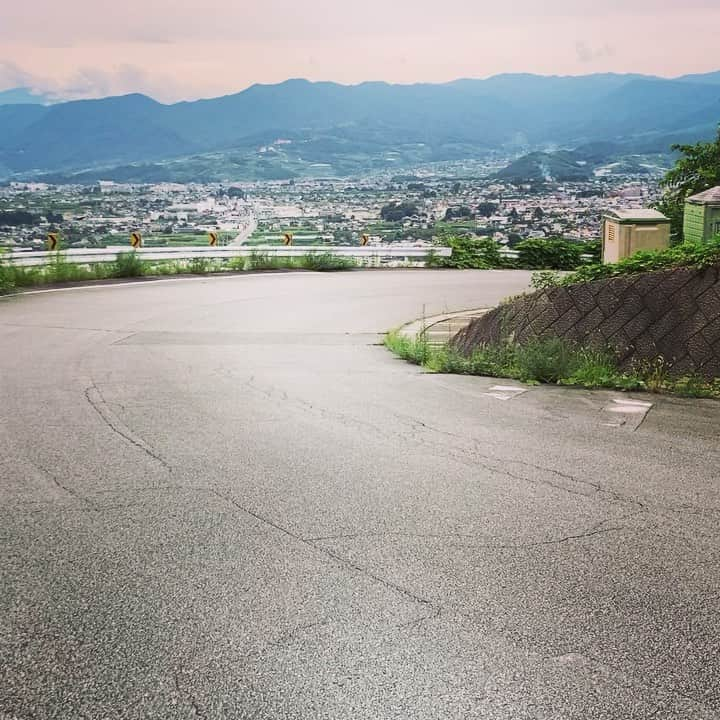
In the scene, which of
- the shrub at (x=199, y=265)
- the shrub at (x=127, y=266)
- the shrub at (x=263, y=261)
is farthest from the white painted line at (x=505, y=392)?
the shrub at (x=263, y=261)

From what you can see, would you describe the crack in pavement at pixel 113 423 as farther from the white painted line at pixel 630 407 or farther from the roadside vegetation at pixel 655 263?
the roadside vegetation at pixel 655 263

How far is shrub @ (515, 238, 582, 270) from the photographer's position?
31.8 m

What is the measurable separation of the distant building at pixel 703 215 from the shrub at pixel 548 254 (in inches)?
493

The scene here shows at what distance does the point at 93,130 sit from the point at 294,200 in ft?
222

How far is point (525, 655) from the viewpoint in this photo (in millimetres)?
3732

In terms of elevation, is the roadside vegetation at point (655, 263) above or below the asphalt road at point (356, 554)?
above

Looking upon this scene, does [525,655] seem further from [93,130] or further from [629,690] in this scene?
[93,130]

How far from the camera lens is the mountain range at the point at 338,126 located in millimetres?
85938

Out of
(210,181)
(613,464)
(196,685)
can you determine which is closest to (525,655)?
(196,685)

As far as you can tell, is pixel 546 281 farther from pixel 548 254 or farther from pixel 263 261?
pixel 548 254

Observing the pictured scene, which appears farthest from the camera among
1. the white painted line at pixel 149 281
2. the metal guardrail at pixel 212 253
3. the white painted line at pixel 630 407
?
the metal guardrail at pixel 212 253

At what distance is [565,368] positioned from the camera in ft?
32.3

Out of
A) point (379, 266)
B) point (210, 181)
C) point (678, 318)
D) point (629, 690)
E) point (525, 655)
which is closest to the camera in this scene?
point (629, 690)

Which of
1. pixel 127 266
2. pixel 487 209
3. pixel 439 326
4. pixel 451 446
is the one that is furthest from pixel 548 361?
pixel 487 209
